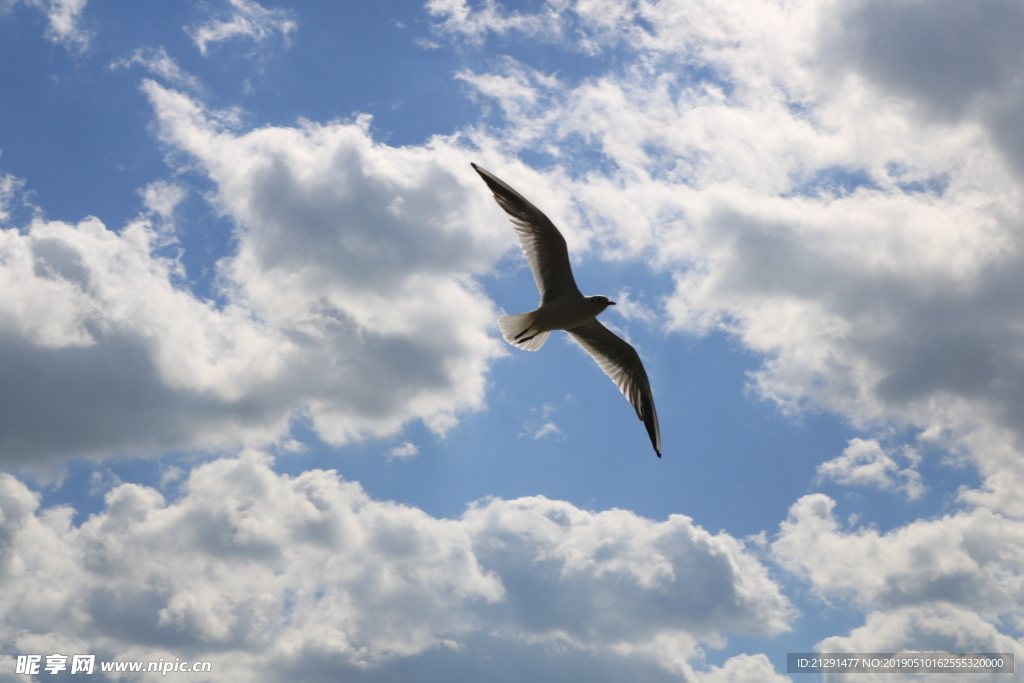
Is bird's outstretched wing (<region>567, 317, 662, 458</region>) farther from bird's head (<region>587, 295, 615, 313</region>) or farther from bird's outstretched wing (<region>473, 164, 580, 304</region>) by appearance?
bird's outstretched wing (<region>473, 164, 580, 304</region>)

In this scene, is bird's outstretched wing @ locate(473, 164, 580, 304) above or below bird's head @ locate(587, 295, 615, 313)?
above

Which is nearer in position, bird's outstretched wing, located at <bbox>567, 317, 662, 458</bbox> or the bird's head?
the bird's head

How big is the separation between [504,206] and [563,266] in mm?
1821

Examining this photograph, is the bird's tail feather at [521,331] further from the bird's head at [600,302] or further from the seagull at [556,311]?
the bird's head at [600,302]

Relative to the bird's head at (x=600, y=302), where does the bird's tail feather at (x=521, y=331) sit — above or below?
below

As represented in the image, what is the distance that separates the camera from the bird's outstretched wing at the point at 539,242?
17.0m

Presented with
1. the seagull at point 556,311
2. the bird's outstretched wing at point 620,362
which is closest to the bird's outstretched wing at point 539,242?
the seagull at point 556,311

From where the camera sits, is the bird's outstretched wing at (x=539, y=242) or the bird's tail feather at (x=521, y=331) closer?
the bird's outstretched wing at (x=539, y=242)

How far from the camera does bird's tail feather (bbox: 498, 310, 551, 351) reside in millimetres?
17797

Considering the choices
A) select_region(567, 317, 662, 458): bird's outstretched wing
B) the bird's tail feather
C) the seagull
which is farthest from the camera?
select_region(567, 317, 662, 458): bird's outstretched wing

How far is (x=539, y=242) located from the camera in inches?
688

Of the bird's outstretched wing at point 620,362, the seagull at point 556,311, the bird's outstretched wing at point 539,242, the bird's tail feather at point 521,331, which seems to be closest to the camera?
the bird's outstretched wing at point 539,242

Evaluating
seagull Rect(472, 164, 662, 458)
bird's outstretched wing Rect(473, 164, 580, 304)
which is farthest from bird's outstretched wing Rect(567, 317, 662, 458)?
bird's outstretched wing Rect(473, 164, 580, 304)

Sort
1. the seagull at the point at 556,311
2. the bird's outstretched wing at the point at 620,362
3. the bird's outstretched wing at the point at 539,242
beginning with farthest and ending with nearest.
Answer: the bird's outstretched wing at the point at 620,362
the seagull at the point at 556,311
the bird's outstretched wing at the point at 539,242
